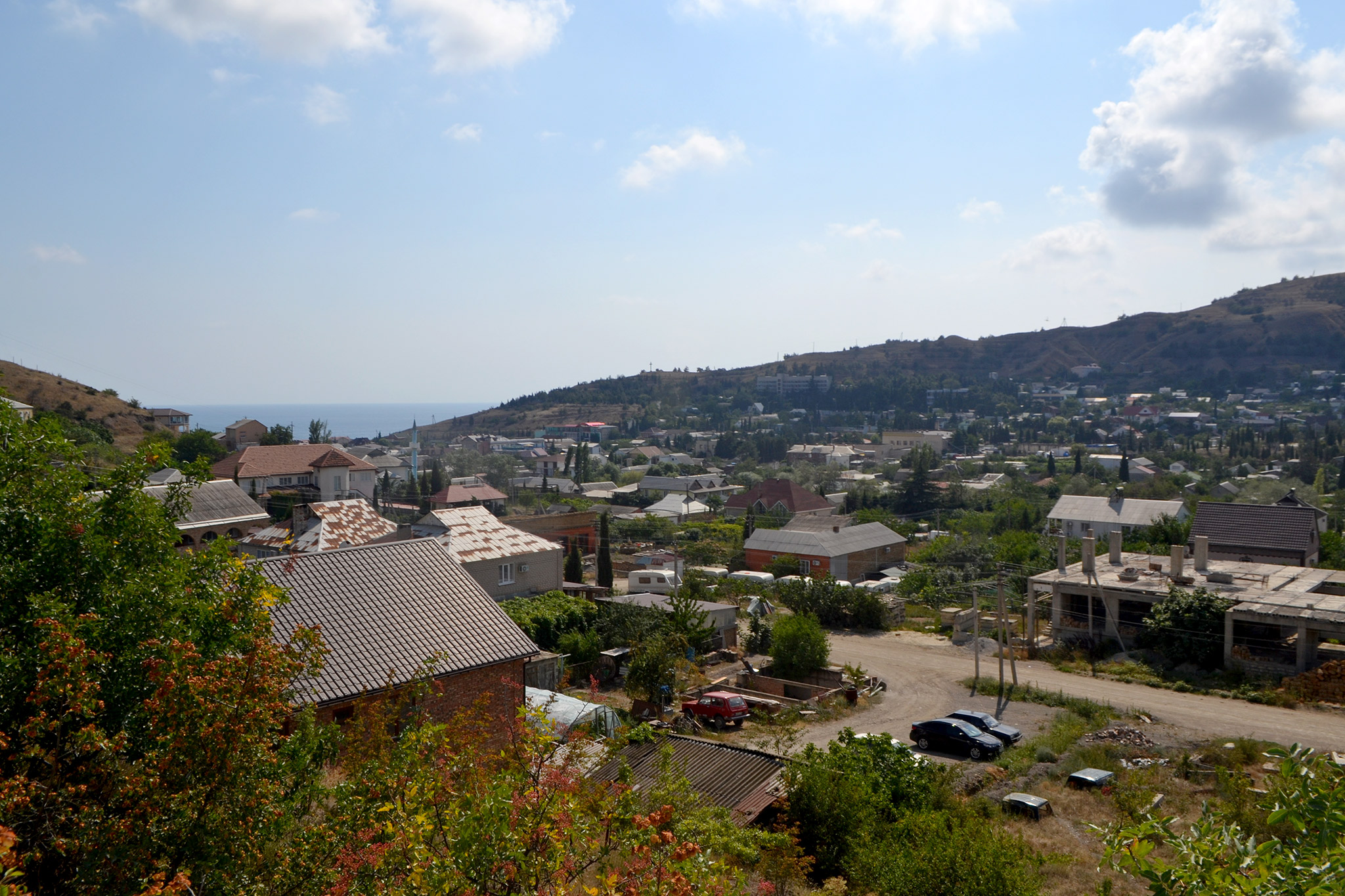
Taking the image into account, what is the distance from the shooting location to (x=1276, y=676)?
83.2 ft

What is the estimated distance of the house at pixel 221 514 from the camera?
33.9 metres

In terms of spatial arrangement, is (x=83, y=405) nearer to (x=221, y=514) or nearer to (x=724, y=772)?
(x=221, y=514)

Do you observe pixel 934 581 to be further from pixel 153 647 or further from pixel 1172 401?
pixel 1172 401

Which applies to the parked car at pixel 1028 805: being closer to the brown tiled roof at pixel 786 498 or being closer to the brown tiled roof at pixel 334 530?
the brown tiled roof at pixel 334 530

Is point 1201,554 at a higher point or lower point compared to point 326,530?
lower

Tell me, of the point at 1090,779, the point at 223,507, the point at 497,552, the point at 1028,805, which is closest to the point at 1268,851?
the point at 1028,805

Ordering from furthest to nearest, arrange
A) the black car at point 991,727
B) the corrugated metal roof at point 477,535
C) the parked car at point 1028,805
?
the corrugated metal roof at point 477,535
the black car at point 991,727
the parked car at point 1028,805

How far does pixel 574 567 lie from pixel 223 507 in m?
16.1

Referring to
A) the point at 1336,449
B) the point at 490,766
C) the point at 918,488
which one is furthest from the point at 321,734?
the point at 1336,449

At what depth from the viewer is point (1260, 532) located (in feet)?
131

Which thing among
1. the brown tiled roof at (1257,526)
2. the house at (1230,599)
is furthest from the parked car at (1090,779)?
the brown tiled roof at (1257,526)

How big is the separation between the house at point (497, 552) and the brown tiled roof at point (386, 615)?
14708mm

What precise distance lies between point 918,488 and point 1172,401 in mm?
131750

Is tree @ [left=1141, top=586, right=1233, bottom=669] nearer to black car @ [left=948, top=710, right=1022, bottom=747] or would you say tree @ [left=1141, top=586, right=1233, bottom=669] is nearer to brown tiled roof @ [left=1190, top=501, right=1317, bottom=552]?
black car @ [left=948, top=710, right=1022, bottom=747]
